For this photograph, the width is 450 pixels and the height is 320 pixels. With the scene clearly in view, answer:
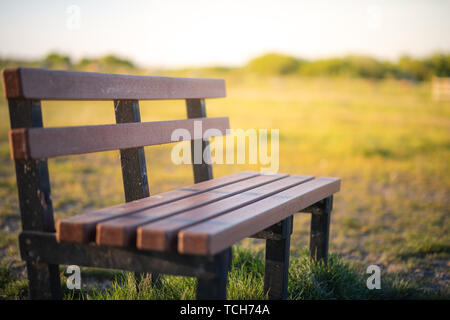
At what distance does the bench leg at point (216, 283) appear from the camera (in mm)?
1672

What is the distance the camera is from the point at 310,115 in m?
14.4

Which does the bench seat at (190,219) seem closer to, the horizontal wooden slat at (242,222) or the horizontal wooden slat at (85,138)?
the horizontal wooden slat at (242,222)

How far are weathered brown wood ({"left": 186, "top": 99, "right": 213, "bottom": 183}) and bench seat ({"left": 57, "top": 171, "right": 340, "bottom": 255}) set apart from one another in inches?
23.1

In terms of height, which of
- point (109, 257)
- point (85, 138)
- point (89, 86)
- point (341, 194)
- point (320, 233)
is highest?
point (89, 86)

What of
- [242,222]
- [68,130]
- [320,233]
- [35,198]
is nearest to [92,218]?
[35,198]

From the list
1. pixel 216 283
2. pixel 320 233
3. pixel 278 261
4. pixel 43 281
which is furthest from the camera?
pixel 320 233

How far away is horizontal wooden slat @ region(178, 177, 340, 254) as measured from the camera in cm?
157

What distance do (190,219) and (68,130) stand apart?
0.66 m

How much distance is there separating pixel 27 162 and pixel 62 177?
190 inches

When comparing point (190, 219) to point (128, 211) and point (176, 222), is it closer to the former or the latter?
point (176, 222)

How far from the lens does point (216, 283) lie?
168 cm

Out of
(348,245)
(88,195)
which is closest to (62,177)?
(88,195)

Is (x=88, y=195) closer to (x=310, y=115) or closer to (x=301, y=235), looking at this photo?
(x=301, y=235)
